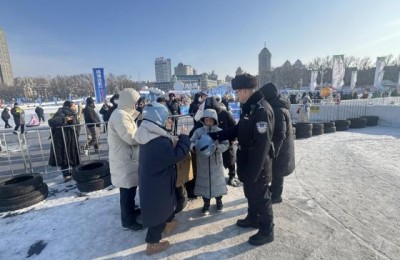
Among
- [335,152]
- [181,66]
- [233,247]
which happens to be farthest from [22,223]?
[181,66]

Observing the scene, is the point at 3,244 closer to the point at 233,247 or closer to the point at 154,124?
the point at 154,124

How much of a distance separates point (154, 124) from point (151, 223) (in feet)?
3.94

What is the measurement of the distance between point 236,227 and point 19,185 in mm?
4006

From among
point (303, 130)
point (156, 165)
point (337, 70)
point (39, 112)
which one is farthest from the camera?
point (337, 70)

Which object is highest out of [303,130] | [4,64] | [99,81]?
[4,64]

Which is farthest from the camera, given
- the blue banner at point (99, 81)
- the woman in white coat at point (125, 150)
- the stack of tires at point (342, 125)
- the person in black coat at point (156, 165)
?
the blue banner at point (99, 81)

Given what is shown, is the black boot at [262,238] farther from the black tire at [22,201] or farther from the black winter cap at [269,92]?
the black tire at [22,201]

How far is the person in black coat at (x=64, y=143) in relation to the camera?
17.9 ft

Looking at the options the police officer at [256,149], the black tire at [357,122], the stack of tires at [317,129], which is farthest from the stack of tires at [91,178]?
the black tire at [357,122]

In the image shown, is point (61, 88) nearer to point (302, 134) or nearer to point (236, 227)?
point (302, 134)

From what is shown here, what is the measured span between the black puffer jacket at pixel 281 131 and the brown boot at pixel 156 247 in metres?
2.08

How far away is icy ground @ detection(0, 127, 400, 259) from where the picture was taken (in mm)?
2859

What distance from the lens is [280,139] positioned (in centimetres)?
337

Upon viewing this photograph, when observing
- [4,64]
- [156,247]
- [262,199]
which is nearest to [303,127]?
[262,199]
